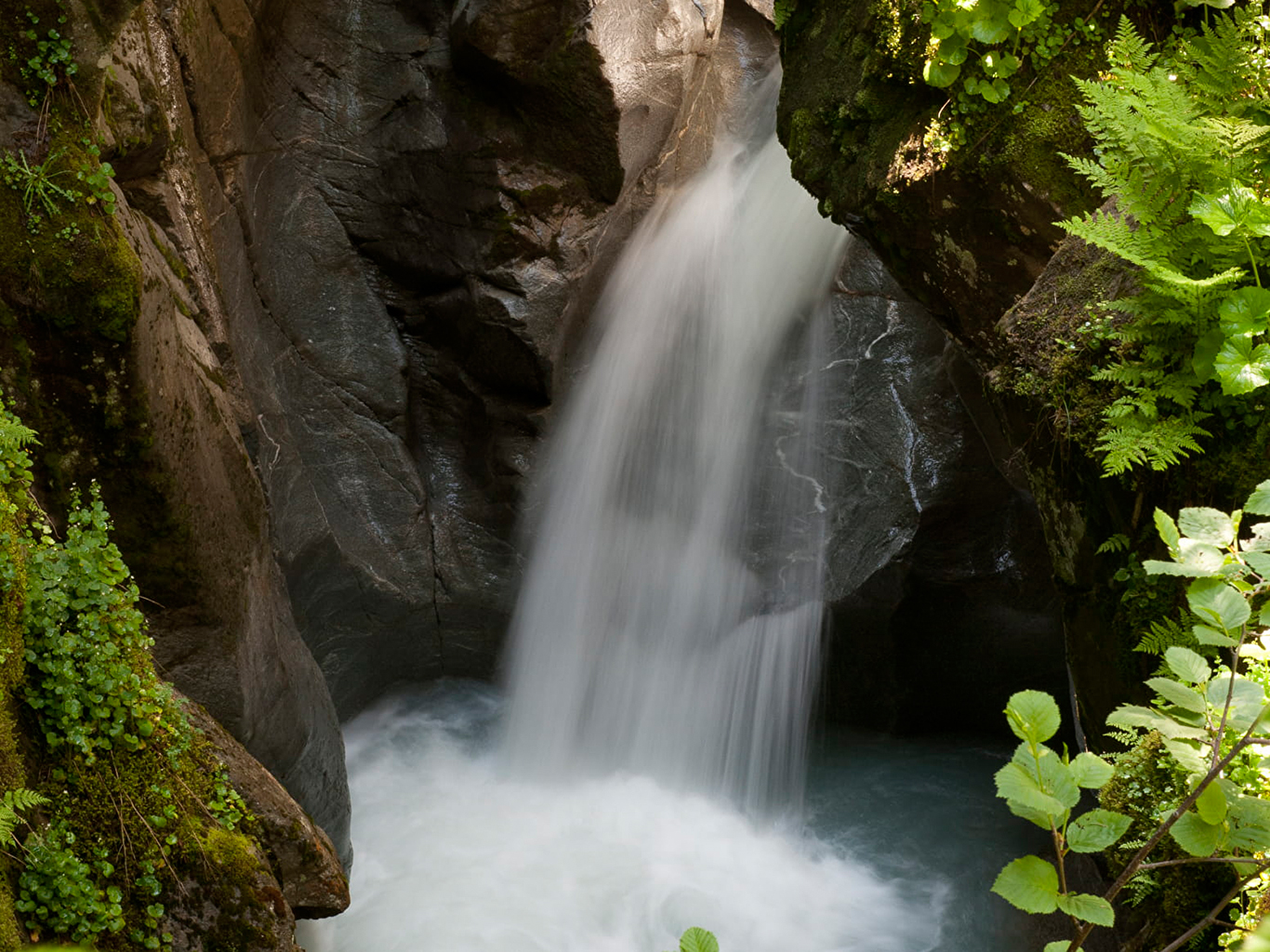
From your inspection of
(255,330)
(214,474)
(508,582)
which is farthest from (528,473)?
(214,474)

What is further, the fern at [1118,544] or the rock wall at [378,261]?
the rock wall at [378,261]

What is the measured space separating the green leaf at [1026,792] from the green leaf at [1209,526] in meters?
0.64

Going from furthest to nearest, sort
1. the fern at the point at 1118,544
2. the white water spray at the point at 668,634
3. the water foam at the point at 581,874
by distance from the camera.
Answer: the white water spray at the point at 668,634, the water foam at the point at 581,874, the fern at the point at 1118,544

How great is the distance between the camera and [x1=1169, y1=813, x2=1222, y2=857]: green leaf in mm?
1733

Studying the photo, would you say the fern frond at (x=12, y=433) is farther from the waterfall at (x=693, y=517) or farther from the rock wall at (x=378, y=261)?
the waterfall at (x=693, y=517)

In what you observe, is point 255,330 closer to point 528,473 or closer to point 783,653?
point 528,473

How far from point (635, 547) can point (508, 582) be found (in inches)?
44.4

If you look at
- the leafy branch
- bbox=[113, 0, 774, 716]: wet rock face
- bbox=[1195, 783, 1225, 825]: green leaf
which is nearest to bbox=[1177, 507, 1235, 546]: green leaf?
the leafy branch

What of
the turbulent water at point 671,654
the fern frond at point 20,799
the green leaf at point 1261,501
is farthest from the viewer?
the turbulent water at point 671,654

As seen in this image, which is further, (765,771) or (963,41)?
(765,771)

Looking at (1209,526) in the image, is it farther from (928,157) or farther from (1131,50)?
(928,157)

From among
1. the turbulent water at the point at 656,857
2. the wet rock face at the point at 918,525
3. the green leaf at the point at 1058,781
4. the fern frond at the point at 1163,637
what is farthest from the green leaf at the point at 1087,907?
the wet rock face at the point at 918,525

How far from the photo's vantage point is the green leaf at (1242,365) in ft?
11.3

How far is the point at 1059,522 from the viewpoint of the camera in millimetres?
4641
